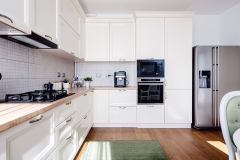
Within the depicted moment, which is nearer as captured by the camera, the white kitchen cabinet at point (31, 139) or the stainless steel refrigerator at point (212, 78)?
the white kitchen cabinet at point (31, 139)

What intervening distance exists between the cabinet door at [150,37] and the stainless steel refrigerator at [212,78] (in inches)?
28.4

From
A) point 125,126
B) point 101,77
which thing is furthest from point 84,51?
point 125,126

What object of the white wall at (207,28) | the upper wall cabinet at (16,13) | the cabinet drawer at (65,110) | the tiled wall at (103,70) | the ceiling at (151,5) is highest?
the ceiling at (151,5)

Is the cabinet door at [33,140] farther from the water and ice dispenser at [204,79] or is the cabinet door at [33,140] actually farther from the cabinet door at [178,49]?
the water and ice dispenser at [204,79]

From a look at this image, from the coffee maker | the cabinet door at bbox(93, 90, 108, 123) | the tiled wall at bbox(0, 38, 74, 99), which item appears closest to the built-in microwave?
the coffee maker

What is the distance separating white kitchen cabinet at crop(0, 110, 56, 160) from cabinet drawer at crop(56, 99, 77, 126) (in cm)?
12

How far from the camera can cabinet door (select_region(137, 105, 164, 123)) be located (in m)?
3.15

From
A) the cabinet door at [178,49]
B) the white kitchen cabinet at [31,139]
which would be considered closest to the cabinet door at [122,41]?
the cabinet door at [178,49]

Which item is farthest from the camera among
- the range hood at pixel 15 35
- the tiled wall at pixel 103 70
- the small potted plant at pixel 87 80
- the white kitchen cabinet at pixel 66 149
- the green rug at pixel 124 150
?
the tiled wall at pixel 103 70

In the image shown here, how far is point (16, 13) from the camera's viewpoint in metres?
1.11

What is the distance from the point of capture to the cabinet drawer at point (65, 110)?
4.63 feet

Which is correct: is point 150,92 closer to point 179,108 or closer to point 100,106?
point 179,108

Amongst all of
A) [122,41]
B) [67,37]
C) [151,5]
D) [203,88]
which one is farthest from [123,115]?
[151,5]

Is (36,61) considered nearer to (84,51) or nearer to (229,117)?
(84,51)
